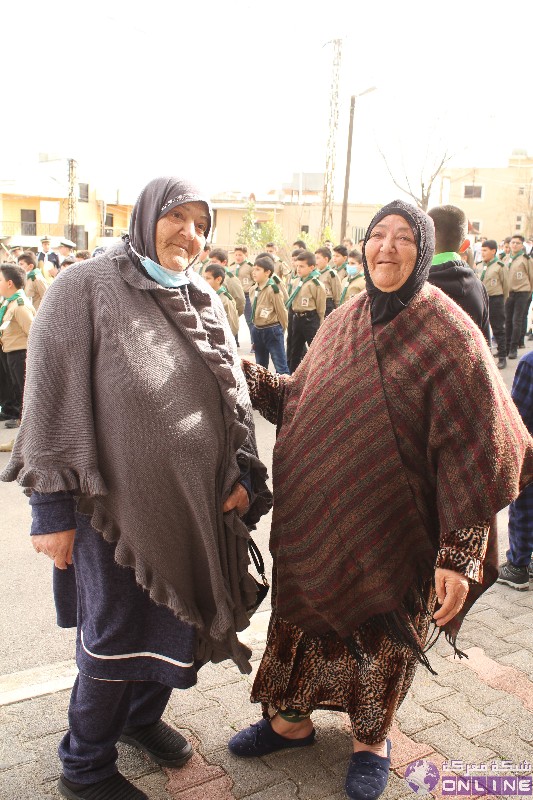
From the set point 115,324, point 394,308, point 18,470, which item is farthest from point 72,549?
point 394,308

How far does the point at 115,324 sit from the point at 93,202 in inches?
1793

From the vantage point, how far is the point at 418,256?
234cm

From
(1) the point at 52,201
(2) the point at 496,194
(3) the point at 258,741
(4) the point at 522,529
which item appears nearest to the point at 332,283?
(4) the point at 522,529

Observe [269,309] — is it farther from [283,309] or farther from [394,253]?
[394,253]

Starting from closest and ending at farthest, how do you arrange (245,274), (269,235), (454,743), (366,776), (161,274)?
(161,274) < (366,776) < (454,743) < (245,274) < (269,235)

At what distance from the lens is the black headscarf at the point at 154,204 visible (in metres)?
2.17

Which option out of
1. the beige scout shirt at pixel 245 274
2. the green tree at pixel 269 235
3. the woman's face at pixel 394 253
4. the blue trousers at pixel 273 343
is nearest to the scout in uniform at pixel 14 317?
the blue trousers at pixel 273 343

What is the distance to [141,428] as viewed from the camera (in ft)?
6.93

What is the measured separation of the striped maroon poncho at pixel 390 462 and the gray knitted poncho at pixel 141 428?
0.84 feet

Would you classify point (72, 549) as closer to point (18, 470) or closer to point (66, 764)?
point (18, 470)

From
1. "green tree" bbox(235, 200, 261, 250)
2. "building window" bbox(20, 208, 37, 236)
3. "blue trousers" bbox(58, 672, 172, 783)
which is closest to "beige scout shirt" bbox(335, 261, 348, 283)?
"blue trousers" bbox(58, 672, 172, 783)

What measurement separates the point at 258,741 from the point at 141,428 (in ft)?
4.26

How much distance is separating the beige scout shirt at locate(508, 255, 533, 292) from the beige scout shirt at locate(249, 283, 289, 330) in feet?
15.6

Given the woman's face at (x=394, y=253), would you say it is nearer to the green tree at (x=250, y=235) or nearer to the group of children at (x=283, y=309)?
the group of children at (x=283, y=309)
